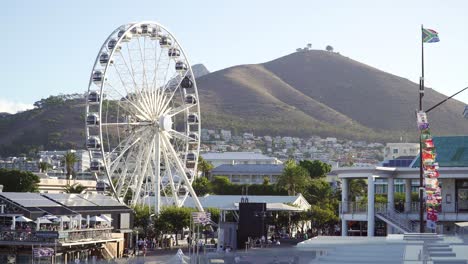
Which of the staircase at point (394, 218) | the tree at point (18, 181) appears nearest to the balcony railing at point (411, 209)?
the staircase at point (394, 218)

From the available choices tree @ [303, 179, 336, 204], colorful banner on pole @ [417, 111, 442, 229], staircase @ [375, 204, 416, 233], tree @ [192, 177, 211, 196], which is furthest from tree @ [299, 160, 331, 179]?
colorful banner on pole @ [417, 111, 442, 229]

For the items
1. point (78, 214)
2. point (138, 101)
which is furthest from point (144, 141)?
point (78, 214)

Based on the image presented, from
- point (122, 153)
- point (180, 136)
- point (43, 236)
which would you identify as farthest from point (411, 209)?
point (43, 236)

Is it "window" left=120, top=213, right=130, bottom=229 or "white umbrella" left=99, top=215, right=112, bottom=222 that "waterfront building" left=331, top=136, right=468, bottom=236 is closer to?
"white umbrella" left=99, top=215, right=112, bottom=222

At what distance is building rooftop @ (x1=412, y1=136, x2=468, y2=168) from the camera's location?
6831 centimetres

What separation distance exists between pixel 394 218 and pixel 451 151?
7.94m

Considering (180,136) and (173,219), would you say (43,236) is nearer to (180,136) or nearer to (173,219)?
(173,219)

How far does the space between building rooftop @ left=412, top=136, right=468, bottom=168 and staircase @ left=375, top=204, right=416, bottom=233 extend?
507 cm

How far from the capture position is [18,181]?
347ft

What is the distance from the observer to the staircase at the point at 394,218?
64.1 metres

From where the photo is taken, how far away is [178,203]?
282 ft

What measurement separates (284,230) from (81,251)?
42.6m

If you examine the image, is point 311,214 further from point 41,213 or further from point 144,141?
point 41,213

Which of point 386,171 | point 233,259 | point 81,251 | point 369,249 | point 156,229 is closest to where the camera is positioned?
point 233,259
